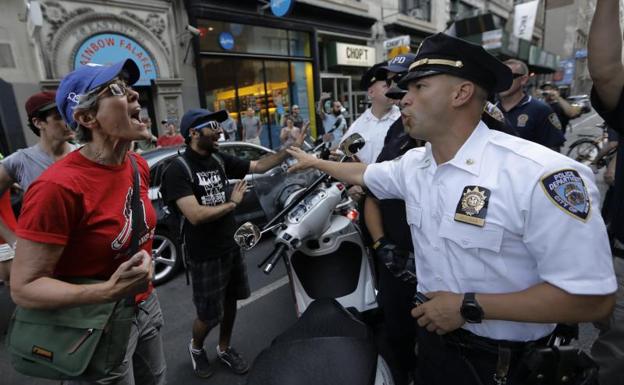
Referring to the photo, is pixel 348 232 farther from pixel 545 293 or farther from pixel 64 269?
pixel 64 269

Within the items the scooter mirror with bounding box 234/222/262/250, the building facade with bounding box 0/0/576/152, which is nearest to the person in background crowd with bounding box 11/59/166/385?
the scooter mirror with bounding box 234/222/262/250

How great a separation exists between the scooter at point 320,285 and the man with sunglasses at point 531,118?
85.7 inches

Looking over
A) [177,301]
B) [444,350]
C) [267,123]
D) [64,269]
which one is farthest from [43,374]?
[267,123]

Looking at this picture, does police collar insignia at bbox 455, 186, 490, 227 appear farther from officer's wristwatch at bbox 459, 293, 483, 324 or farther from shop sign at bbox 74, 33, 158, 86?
shop sign at bbox 74, 33, 158, 86

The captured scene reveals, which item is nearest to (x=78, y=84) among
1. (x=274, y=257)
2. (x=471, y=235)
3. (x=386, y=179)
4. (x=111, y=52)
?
(x=274, y=257)

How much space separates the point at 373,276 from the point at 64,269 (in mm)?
1869

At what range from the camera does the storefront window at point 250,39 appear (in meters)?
10.1

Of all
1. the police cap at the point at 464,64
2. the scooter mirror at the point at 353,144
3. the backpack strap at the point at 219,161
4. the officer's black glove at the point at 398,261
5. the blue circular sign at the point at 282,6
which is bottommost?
the officer's black glove at the point at 398,261

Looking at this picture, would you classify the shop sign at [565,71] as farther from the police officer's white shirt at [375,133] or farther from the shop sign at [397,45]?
the police officer's white shirt at [375,133]

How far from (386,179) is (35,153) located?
2.82 metres

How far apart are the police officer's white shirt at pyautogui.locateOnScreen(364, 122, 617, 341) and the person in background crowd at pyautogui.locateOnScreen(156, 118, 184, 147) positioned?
689 centimetres

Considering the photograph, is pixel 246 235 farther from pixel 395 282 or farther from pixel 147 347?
pixel 395 282

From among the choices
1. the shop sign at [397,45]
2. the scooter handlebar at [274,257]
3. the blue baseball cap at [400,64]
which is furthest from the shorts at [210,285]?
the shop sign at [397,45]

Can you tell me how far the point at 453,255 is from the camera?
1.22 meters
